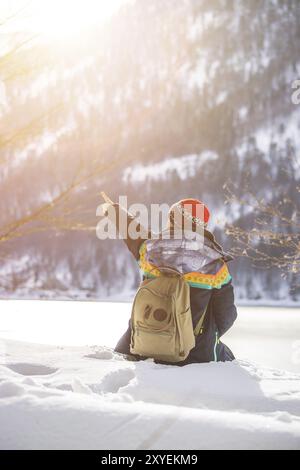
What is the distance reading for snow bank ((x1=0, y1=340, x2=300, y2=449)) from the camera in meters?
1.62

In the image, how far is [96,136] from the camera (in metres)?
3.67

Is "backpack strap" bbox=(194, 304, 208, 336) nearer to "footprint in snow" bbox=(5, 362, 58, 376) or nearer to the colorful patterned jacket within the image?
the colorful patterned jacket

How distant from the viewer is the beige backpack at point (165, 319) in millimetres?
3059

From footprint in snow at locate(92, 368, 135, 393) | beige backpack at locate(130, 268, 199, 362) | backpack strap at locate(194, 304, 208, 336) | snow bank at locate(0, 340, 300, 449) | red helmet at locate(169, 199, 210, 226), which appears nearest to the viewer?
snow bank at locate(0, 340, 300, 449)

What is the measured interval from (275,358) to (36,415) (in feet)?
23.3

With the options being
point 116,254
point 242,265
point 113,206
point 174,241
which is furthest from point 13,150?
point 116,254

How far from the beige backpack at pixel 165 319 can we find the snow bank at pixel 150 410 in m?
0.12

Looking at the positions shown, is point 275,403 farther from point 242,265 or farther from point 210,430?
point 242,265

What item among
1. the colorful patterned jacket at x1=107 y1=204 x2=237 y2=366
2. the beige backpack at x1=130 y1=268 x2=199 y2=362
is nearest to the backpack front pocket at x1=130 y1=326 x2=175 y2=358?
the beige backpack at x1=130 y1=268 x2=199 y2=362

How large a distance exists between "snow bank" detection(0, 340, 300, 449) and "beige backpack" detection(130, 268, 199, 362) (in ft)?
0.39

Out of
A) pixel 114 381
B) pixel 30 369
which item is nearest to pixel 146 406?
pixel 114 381

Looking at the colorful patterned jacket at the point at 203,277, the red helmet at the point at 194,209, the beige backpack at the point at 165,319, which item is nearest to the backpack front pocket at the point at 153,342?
the beige backpack at the point at 165,319

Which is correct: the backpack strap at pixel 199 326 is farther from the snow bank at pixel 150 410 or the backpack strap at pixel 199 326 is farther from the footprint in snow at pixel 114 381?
the footprint in snow at pixel 114 381

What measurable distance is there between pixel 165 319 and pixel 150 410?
1.17 m
